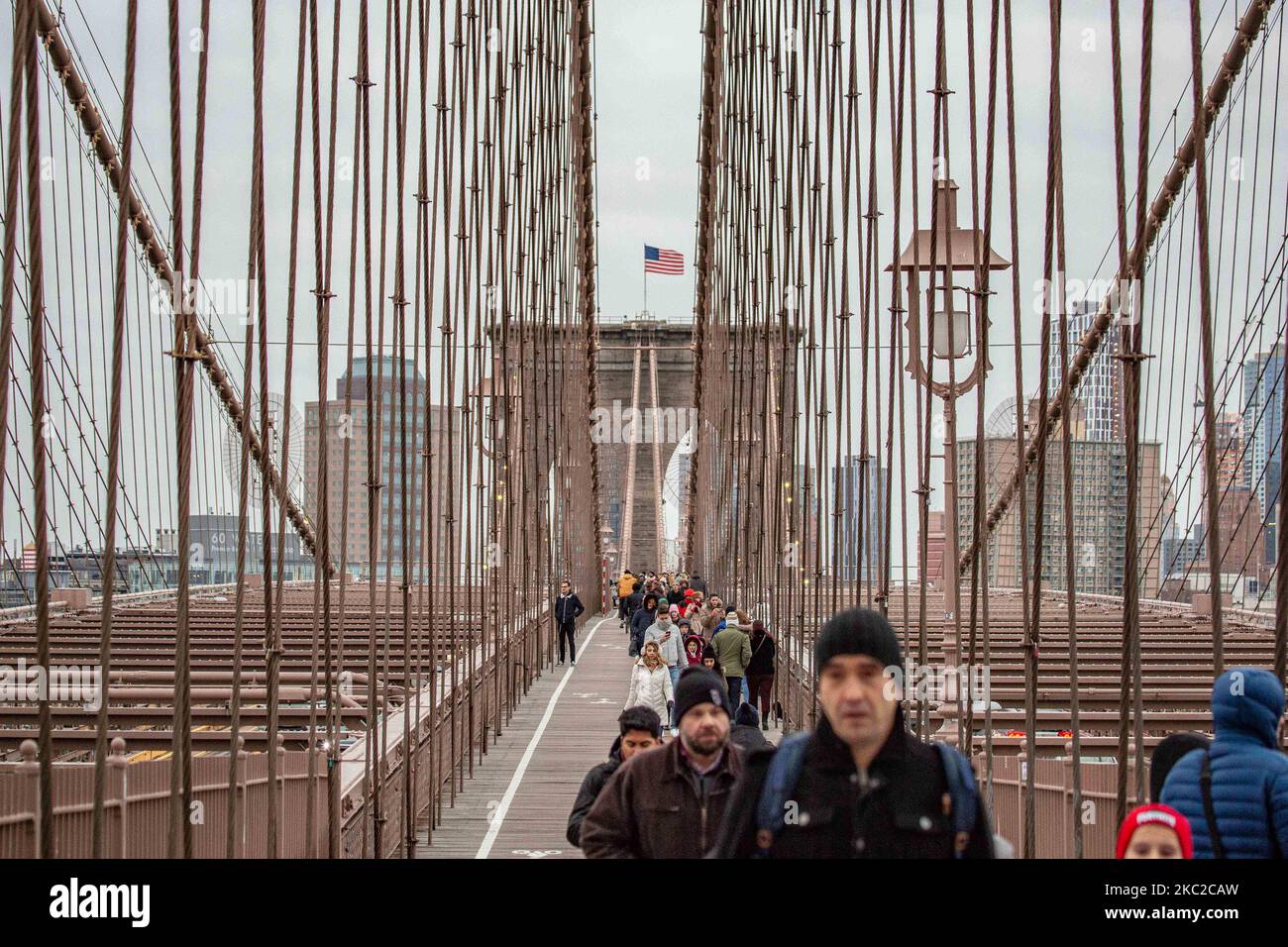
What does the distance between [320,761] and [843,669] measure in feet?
18.4

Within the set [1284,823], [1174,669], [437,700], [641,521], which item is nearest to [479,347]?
[437,700]

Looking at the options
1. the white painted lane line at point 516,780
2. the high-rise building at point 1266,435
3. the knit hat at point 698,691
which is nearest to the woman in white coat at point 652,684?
the white painted lane line at point 516,780

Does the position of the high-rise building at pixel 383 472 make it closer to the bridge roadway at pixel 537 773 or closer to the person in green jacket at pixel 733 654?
the bridge roadway at pixel 537 773

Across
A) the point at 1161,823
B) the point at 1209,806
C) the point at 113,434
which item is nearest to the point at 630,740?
the point at 113,434

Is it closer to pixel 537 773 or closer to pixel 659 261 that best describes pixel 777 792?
pixel 537 773

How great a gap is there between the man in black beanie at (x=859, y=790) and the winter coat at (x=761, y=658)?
392 inches

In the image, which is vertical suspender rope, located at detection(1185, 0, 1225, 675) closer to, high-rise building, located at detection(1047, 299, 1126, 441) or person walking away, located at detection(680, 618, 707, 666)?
person walking away, located at detection(680, 618, 707, 666)

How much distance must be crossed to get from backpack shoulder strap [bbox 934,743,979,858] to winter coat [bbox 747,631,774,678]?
10029 mm

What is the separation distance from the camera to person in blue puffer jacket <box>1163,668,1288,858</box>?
2.56m

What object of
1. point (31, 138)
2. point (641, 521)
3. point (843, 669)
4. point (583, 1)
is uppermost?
point (583, 1)

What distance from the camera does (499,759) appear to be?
11.9 metres

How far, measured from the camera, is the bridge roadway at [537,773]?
859 cm
